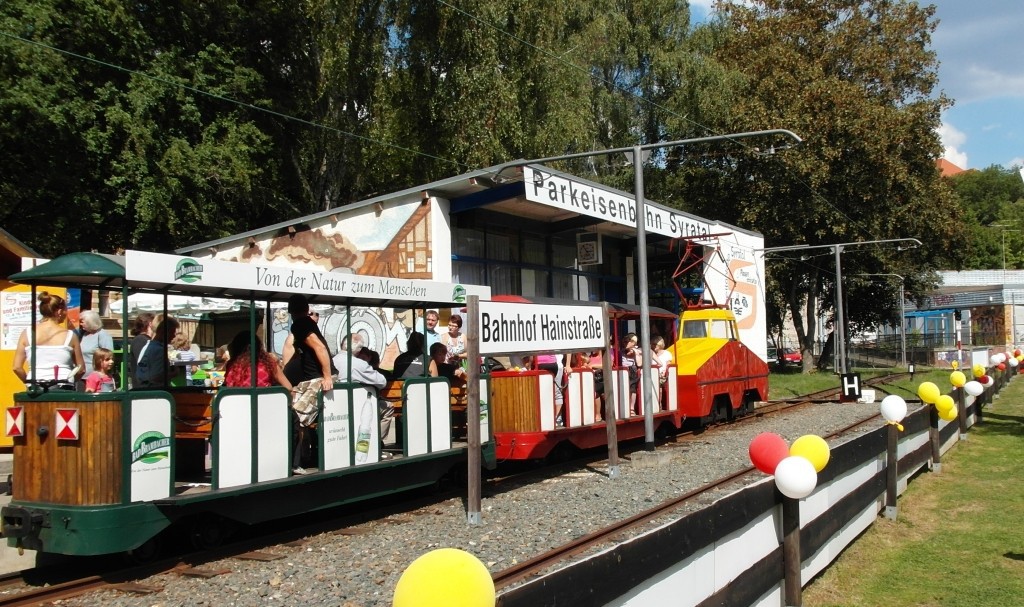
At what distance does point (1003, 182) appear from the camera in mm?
113250

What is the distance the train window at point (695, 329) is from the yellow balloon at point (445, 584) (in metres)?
16.2

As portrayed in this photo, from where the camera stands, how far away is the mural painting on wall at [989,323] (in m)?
57.7

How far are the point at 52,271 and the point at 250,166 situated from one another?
1965cm

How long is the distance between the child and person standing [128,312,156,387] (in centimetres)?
22

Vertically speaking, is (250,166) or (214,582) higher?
(250,166)

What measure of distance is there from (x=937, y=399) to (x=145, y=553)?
420 inches

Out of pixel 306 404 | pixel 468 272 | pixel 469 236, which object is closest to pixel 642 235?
→ pixel 469 236

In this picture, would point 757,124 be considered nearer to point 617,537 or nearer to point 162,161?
point 162,161

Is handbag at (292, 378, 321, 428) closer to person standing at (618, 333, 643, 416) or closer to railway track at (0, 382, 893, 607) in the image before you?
railway track at (0, 382, 893, 607)

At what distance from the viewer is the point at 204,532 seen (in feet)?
26.2

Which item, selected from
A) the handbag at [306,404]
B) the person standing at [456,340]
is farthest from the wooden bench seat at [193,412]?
the person standing at [456,340]

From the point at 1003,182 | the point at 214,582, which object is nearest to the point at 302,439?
the point at 214,582

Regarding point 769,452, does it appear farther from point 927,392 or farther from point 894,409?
point 927,392

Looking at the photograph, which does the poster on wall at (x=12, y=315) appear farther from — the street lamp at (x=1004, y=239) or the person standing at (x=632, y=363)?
the street lamp at (x=1004, y=239)
